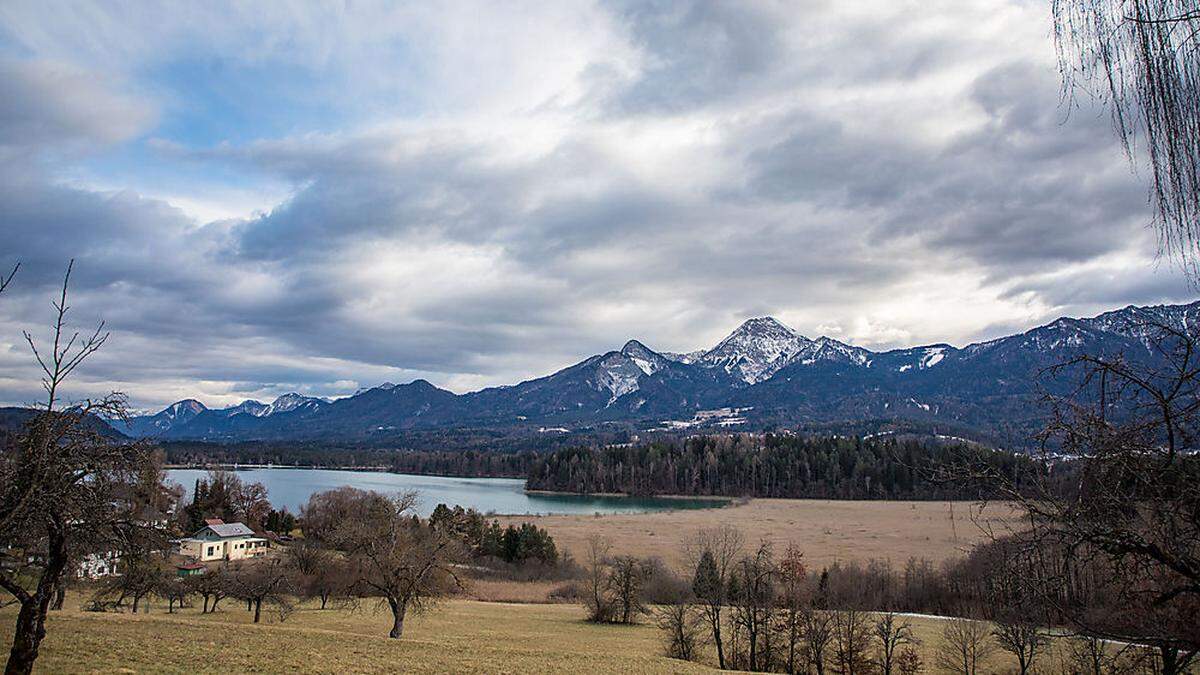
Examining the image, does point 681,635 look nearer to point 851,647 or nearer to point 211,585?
point 851,647

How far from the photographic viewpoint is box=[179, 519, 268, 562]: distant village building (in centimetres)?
5800

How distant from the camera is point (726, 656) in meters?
31.5

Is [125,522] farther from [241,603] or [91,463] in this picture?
[241,603]

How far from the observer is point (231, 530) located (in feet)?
204

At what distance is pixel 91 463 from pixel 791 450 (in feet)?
474

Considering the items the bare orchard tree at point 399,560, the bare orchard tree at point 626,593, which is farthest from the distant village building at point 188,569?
the bare orchard tree at point 626,593

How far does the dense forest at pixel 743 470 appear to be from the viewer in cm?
12609

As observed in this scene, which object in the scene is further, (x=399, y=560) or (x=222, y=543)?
(x=222, y=543)

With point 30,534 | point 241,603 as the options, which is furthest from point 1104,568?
point 241,603

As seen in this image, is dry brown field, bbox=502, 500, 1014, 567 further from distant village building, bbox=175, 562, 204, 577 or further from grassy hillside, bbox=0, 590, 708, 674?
distant village building, bbox=175, 562, 204, 577

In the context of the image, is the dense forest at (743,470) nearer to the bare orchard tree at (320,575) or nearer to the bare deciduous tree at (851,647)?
the bare deciduous tree at (851,647)

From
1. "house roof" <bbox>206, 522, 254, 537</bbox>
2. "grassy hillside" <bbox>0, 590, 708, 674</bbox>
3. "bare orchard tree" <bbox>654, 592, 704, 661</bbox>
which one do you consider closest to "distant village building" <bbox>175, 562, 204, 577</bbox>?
"house roof" <bbox>206, 522, 254, 537</bbox>

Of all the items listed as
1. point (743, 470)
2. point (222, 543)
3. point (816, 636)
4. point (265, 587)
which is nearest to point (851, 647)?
point (816, 636)

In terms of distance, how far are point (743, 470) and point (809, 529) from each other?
66284 mm
